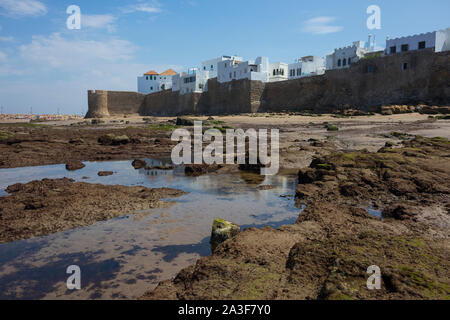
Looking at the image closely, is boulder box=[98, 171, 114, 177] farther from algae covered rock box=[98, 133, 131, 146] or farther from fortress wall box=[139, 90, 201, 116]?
fortress wall box=[139, 90, 201, 116]

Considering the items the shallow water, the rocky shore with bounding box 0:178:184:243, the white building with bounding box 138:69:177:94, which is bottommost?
the shallow water

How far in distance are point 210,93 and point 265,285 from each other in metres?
52.1

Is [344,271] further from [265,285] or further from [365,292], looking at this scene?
[265,285]

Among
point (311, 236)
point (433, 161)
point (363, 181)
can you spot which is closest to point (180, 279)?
point (311, 236)

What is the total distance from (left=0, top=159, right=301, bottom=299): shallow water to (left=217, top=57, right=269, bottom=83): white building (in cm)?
4016

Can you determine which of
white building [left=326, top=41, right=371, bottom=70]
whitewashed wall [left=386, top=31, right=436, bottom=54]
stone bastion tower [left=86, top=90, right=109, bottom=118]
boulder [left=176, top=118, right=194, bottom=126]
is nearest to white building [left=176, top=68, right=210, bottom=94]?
stone bastion tower [left=86, top=90, right=109, bottom=118]

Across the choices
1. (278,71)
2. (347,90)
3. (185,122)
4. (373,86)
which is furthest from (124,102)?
(373,86)

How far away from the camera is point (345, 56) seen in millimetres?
42906

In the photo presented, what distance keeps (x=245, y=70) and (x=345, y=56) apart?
1344 centimetres

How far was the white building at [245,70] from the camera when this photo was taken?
148ft

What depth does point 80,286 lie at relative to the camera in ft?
9.86

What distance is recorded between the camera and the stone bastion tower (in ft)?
195

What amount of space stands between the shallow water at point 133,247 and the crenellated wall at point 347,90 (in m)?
28.1

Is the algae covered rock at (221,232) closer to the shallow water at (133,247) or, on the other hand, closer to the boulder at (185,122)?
the shallow water at (133,247)
